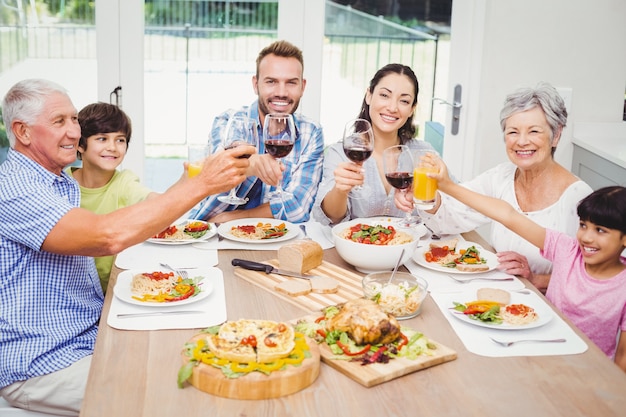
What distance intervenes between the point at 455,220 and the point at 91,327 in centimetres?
127

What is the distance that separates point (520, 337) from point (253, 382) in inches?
27.4

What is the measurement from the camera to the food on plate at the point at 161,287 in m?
1.96

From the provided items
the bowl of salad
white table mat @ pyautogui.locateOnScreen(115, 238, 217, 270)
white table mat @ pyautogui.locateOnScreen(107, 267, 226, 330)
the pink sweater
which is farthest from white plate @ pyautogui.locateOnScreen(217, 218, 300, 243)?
the pink sweater

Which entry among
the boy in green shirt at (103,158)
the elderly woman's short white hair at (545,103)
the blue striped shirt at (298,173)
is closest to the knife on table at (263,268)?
the boy in green shirt at (103,158)

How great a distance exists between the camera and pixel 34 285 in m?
2.08

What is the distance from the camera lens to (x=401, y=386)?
1.57m

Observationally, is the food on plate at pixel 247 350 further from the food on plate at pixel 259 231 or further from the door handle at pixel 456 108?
the door handle at pixel 456 108

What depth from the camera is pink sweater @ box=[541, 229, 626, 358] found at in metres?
2.22

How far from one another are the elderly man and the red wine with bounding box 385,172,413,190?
0.50 metres

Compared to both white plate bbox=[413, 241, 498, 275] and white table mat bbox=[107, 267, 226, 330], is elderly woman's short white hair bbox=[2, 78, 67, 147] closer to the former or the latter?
white table mat bbox=[107, 267, 226, 330]

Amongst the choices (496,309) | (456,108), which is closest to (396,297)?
(496,309)

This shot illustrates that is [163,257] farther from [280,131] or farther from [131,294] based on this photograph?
[280,131]

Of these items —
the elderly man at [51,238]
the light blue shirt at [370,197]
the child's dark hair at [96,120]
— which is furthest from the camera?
the light blue shirt at [370,197]

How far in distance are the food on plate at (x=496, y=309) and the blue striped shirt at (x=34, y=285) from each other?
1.06 meters
